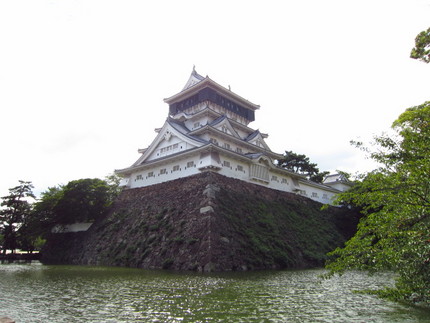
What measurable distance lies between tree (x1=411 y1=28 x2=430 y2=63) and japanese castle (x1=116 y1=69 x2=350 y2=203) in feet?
46.3

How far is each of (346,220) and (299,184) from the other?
5.41 meters

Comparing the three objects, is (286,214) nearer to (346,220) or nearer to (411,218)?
(346,220)

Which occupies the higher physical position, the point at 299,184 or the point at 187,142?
the point at 187,142

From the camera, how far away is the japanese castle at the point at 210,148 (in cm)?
2286

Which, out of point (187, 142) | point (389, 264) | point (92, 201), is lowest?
point (389, 264)

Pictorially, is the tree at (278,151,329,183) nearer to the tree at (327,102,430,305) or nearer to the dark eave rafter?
the dark eave rafter

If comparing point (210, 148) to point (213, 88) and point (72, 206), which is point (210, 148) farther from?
point (72, 206)

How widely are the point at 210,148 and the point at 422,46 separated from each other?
579 inches

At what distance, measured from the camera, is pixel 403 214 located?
6008 millimetres

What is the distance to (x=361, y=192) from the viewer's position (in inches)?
275

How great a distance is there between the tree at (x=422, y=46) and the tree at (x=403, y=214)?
2.48m

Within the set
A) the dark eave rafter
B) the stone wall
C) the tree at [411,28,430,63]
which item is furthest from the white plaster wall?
the tree at [411,28,430,63]

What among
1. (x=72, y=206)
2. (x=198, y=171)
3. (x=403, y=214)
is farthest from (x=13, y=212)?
(x=403, y=214)

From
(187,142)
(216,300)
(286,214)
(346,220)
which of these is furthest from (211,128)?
(216,300)
